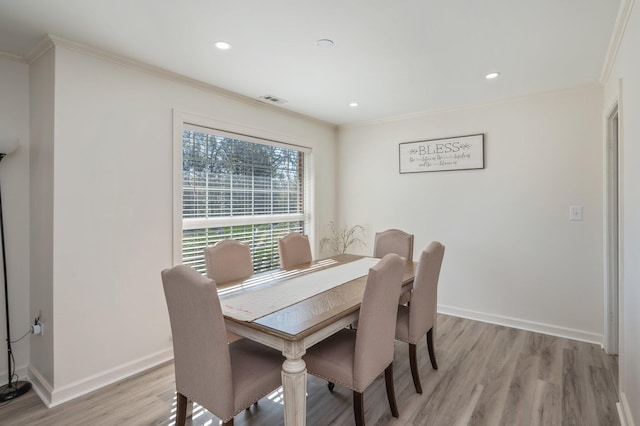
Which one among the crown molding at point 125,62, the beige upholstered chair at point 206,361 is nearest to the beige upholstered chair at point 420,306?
the beige upholstered chair at point 206,361

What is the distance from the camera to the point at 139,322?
2.61 metres

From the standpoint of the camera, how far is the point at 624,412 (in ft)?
6.30

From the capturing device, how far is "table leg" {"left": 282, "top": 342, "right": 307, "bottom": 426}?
1.54 metres

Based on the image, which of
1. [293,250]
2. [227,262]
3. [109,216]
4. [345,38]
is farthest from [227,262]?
[345,38]

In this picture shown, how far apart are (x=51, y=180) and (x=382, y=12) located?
7.60 ft

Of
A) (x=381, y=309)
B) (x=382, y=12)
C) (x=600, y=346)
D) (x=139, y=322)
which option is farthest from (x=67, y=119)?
(x=600, y=346)

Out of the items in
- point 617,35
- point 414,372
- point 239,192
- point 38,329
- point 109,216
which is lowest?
point 414,372

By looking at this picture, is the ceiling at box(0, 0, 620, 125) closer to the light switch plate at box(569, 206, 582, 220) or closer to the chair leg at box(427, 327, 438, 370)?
the light switch plate at box(569, 206, 582, 220)

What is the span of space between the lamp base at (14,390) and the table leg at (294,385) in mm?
2033

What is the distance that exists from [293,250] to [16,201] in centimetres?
211

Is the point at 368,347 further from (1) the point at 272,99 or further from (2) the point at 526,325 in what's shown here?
(1) the point at 272,99

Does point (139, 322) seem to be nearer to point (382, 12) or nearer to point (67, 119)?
point (67, 119)

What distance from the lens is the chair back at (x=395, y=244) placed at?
3.28 m

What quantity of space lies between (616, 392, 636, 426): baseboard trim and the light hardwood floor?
0.04m
